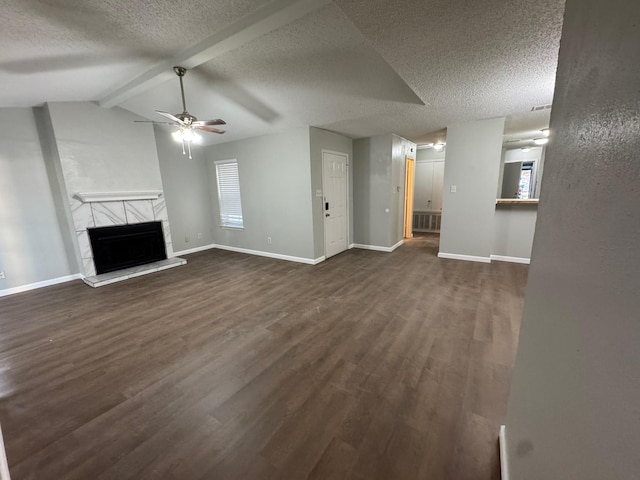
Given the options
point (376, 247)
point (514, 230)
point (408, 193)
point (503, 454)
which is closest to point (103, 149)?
point (376, 247)

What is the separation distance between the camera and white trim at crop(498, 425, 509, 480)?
49.6 inches

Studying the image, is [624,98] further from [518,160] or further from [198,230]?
[518,160]

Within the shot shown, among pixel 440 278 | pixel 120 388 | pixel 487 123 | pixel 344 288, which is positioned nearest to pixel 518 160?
pixel 487 123

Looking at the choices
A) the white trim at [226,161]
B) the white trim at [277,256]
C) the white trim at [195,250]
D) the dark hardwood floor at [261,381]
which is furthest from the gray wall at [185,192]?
the dark hardwood floor at [261,381]

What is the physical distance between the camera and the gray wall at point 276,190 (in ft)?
15.6

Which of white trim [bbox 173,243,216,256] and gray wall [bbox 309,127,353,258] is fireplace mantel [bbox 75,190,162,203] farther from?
gray wall [bbox 309,127,353,258]

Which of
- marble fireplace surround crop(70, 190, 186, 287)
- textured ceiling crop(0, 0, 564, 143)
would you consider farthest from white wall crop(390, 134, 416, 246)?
marble fireplace surround crop(70, 190, 186, 287)

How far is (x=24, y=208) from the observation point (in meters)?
4.02

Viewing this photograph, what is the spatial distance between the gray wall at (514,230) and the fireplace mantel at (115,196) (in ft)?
21.6

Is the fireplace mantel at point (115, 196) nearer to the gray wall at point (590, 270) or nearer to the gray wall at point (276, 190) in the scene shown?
the gray wall at point (276, 190)

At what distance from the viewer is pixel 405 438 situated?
153 centimetres

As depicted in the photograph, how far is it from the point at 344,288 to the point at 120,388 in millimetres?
2667

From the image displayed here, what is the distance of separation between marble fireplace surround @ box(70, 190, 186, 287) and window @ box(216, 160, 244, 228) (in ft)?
4.42

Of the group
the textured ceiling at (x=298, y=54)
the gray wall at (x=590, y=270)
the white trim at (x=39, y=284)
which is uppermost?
the textured ceiling at (x=298, y=54)
